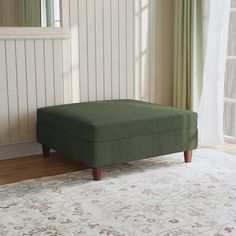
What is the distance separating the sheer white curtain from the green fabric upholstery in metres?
0.66

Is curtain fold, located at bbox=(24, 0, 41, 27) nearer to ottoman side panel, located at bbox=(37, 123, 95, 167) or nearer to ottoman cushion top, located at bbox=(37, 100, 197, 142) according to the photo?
ottoman cushion top, located at bbox=(37, 100, 197, 142)

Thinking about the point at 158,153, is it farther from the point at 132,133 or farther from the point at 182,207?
the point at 182,207

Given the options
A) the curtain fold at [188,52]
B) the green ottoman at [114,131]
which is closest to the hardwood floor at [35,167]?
the green ottoman at [114,131]

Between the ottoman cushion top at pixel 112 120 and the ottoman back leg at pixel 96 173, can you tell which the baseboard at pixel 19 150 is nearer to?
the ottoman cushion top at pixel 112 120

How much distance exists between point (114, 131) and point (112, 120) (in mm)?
82

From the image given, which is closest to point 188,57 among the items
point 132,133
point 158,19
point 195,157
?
point 158,19

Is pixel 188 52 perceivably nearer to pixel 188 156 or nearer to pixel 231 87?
pixel 231 87

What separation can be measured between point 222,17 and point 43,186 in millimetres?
2143

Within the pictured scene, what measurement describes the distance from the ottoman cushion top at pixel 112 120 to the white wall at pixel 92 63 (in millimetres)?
246

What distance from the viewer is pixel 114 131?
3.25 m

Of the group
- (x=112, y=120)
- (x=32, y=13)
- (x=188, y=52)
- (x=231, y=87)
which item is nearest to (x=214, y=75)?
(x=231, y=87)

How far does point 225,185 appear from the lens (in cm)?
312

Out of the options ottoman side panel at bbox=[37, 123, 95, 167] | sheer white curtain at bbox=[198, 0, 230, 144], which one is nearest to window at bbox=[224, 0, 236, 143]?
sheer white curtain at bbox=[198, 0, 230, 144]

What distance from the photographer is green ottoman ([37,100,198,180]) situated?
10.6 feet
